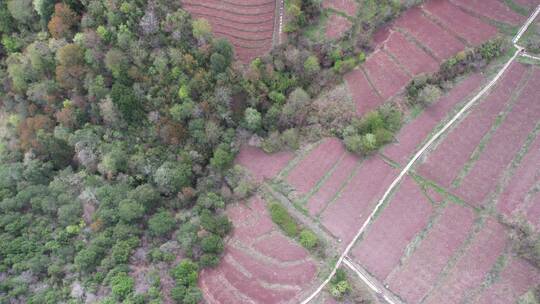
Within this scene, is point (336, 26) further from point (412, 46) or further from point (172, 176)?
point (172, 176)

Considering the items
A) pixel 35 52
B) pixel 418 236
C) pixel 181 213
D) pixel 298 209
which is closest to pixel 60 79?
pixel 35 52

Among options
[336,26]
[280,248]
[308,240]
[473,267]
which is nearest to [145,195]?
[280,248]

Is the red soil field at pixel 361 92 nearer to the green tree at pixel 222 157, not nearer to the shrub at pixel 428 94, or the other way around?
the shrub at pixel 428 94

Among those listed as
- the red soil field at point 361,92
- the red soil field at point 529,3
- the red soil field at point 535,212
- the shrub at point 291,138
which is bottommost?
the red soil field at point 535,212

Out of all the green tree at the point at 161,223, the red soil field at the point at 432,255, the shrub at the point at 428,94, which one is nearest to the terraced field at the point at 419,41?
the shrub at the point at 428,94

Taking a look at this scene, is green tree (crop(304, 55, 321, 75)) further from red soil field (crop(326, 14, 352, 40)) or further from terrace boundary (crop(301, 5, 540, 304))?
terrace boundary (crop(301, 5, 540, 304))

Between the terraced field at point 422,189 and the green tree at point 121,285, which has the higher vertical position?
the terraced field at point 422,189

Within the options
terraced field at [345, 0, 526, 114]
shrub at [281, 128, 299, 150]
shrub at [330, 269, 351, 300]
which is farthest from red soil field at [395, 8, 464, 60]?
shrub at [330, 269, 351, 300]
